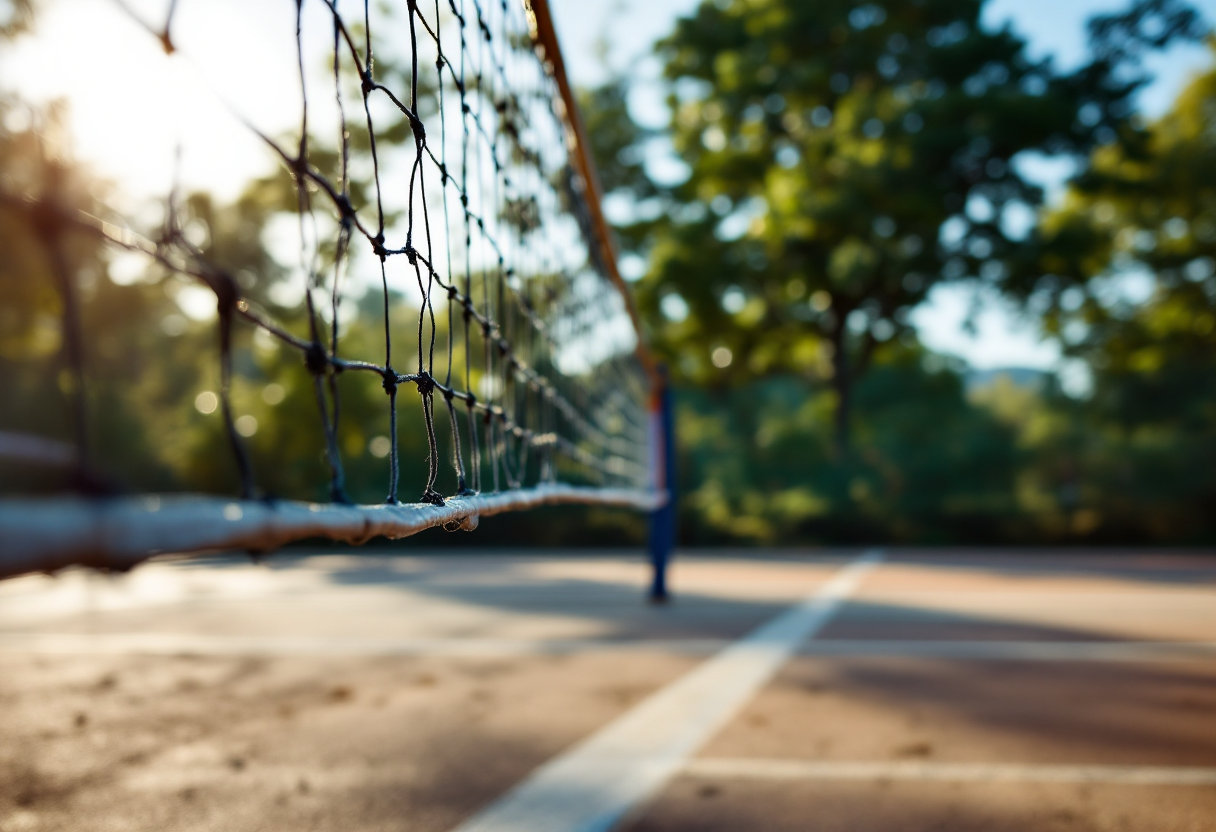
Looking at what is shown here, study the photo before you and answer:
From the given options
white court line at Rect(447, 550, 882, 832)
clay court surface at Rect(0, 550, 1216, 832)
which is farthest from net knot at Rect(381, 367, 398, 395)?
white court line at Rect(447, 550, 882, 832)

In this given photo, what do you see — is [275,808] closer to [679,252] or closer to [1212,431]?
[679,252]

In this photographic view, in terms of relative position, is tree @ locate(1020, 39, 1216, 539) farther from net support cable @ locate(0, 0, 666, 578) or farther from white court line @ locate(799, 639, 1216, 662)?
net support cable @ locate(0, 0, 666, 578)

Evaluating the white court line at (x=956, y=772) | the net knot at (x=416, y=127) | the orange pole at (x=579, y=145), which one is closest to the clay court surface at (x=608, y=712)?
the white court line at (x=956, y=772)

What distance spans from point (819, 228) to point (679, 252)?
8.37 feet

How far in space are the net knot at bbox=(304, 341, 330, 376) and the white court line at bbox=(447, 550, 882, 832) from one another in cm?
157

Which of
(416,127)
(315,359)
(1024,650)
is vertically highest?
(416,127)

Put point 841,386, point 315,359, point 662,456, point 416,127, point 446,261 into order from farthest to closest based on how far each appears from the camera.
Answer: point 841,386 < point 662,456 < point 446,261 < point 416,127 < point 315,359

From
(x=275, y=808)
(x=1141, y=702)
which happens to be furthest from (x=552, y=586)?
(x=275, y=808)

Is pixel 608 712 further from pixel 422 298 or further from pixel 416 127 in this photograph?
pixel 416 127

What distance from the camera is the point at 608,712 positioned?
3598mm

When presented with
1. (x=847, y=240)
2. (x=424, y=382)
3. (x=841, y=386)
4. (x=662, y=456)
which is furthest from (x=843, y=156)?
(x=424, y=382)

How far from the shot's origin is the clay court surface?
253 cm

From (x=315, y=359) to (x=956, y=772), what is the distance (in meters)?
2.46

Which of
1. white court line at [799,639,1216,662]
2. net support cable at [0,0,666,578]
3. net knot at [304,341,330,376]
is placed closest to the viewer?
net support cable at [0,0,666,578]
